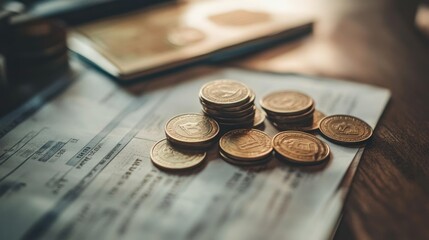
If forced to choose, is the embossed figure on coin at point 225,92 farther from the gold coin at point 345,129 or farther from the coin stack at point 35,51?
the coin stack at point 35,51

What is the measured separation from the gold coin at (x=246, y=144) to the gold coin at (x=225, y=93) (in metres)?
0.05

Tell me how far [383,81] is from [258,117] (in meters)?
0.30

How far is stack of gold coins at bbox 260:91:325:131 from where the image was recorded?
2.26 ft

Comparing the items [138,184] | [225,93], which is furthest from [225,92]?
[138,184]

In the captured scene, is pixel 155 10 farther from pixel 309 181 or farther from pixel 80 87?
pixel 309 181

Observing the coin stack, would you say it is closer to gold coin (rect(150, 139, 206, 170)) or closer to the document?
the document

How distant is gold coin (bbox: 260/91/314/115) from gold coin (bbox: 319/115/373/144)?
0.04 m

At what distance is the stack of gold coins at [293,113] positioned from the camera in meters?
0.69

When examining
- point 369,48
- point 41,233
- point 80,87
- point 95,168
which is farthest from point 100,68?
point 369,48

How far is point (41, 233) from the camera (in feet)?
1.64

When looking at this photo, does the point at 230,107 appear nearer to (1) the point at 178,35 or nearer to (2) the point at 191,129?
(2) the point at 191,129

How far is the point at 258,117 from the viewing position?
2.34 ft

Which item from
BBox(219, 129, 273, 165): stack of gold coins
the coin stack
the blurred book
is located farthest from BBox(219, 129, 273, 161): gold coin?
the coin stack

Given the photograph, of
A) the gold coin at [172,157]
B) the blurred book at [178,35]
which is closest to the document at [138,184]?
the gold coin at [172,157]
